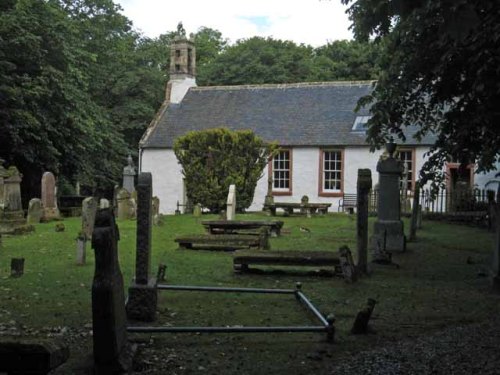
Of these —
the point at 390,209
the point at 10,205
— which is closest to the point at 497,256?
the point at 390,209

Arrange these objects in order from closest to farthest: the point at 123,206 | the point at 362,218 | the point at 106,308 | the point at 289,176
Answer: the point at 106,308
the point at 362,218
the point at 123,206
the point at 289,176

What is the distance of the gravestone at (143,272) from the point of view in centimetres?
746

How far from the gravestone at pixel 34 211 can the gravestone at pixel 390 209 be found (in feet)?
40.6

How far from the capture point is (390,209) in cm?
1462

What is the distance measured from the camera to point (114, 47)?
43750 mm

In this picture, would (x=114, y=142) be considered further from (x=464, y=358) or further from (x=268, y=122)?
(x=464, y=358)

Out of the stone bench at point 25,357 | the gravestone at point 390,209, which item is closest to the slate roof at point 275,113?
the gravestone at point 390,209

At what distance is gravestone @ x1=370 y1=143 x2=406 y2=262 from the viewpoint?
1454 cm

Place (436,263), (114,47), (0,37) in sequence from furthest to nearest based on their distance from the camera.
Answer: (114,47) → (0,37) → (436,263)

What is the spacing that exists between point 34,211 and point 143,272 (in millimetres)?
15217

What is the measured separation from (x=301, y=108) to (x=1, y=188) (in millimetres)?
19784

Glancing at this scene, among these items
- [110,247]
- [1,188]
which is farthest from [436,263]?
[1,188]

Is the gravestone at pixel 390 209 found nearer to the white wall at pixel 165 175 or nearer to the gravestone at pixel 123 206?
the gravestone at pixel 123 206

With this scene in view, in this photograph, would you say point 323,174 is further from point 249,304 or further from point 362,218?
point 249,304
